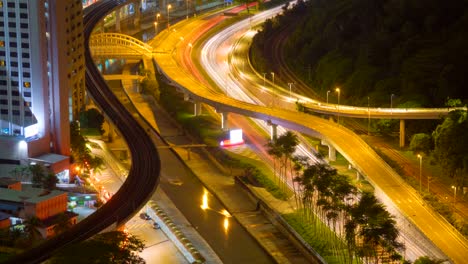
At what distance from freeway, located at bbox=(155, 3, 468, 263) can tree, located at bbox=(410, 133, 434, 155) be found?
3.62m

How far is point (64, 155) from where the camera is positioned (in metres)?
72.5

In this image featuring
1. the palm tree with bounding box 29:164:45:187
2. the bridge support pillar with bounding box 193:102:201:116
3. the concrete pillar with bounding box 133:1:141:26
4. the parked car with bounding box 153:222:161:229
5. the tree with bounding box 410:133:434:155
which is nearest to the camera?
the parked car with bounding box 153:222:161:229

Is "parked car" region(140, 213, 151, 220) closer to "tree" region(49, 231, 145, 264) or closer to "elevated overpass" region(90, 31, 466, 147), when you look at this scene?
"tree" region(49, 231, 145, 264)

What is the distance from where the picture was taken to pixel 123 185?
221 ft

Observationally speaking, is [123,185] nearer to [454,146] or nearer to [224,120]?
[224,120]

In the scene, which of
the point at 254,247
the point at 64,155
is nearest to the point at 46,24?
the point at 64,155

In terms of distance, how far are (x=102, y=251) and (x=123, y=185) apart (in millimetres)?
13422

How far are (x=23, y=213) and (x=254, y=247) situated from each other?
12.1 meters

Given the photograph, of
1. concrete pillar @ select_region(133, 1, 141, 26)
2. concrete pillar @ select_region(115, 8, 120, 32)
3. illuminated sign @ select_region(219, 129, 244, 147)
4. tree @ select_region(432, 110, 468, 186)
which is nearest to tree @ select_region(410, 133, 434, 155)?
tree @ select_region(432, 110, 468, 186)

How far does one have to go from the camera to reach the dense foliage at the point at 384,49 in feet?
277

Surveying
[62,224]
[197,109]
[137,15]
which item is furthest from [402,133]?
[137,15]

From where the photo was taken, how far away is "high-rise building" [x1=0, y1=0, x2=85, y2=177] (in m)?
70.4

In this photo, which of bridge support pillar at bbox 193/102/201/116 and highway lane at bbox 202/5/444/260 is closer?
highway lane at bbox 202/5/444/260

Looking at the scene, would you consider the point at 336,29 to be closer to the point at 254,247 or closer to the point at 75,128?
the point at 75,128
